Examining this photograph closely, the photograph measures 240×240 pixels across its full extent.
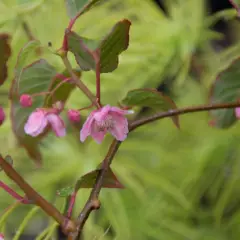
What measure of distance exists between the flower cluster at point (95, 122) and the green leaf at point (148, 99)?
0.11 feet

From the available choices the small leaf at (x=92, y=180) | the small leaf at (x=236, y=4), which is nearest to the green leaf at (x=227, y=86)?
the small leaf at (x=236, y=4)

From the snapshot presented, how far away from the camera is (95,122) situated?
0.39m

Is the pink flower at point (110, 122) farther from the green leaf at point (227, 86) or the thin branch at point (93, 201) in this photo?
the green leaf at point (227, 86)

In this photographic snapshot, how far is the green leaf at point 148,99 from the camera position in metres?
0.41

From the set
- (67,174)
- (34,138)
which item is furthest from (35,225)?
(34,138)

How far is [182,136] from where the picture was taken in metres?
0.87

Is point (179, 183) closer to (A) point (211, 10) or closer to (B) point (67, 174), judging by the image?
(B) point (67, 174)

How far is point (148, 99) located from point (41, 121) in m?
0.09

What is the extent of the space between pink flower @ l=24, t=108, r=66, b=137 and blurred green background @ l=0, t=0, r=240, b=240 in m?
0.32

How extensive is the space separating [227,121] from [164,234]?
260 mm

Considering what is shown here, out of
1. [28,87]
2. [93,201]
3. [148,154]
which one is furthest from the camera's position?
[148,154]

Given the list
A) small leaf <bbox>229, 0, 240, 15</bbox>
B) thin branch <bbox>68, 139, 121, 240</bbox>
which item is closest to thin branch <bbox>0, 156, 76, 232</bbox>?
thin branch <bbox>68, 139, 121, 240</bbox>

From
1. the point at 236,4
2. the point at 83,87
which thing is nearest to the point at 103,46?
the point at 83,87

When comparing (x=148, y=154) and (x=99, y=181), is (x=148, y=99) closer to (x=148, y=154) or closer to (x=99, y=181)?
(x=99, y=181)
